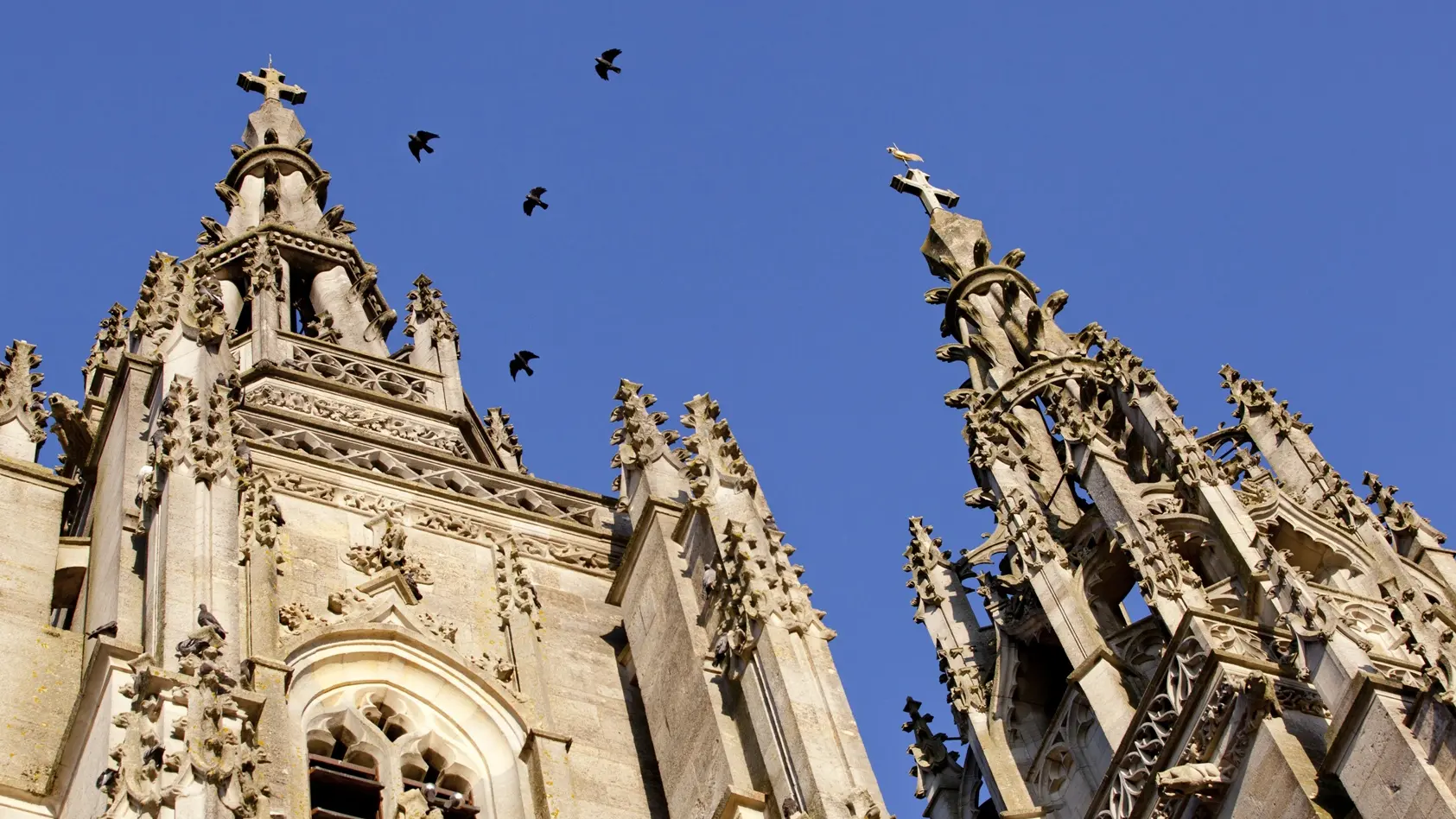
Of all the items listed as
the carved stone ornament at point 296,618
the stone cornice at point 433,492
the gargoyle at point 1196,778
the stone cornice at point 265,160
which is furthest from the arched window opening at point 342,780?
the stone cornice at point 265,160

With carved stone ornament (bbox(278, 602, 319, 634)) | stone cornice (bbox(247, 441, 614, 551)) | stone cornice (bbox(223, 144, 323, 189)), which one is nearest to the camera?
carved stone ornament (bbox(278, 602, 319, 634))

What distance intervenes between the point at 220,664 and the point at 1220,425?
53.0 feet

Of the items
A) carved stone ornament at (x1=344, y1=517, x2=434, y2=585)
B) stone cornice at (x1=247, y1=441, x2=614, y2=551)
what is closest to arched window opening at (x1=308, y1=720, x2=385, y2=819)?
carved stone ornament at (x1=344, y1=517, x2=434, y2=585)

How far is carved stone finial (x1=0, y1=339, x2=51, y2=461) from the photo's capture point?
2122 cm

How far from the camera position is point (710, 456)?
20.1 metres

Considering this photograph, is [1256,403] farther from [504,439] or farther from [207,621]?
[207,621]

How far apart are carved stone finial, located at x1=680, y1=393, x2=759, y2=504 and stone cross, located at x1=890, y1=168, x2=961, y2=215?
14.0 meters

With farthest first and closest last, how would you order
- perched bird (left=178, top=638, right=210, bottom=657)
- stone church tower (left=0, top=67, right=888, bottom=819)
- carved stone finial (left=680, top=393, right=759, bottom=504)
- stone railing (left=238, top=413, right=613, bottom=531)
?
stone railing (left=238, top=413, right=613, bottom=531) < carved stone finial (left=680, top=393, right=759, bottom=504) < stone church tower (left=0, top=67, right=888, bottom=819) < perched bird (left=178, top=638, right=210, bottom=657)

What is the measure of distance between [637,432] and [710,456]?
1862mm

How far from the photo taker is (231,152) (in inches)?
1406

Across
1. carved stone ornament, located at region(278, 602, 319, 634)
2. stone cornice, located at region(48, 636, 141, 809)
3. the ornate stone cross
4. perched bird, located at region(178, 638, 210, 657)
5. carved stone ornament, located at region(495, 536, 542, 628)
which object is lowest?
perched bird, located at region(178, 638, 210, 657)

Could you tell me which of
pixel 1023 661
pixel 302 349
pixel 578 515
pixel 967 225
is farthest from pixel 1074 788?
pixel 967 225

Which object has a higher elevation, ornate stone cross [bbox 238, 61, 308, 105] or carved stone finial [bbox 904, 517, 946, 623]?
ornate stone cross [bbox 238, 61, 308, 105]

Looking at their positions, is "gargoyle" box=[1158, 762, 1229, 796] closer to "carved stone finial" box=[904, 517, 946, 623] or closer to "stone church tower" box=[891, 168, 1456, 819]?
"stone church tower" box=[891, 168, 1456, 819]
